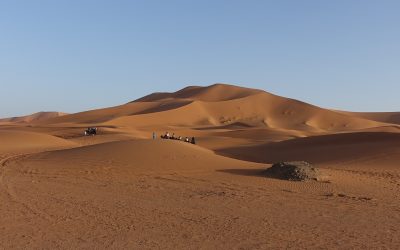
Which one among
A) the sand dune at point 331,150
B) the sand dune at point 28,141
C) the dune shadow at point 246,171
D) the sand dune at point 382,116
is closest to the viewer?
the dune shadow at point 246,171

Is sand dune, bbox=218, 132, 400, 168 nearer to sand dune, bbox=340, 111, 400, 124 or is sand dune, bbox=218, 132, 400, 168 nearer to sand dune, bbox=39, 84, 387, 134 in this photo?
sand dune, bbox=39, 84, 387, 134

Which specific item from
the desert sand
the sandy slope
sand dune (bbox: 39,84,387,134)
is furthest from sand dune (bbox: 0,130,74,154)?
sand dune (bbox: 39,84,387,134)

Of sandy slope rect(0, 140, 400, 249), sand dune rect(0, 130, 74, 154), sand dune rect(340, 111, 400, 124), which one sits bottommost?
sandy slope rect(0, 140, 400, 249)

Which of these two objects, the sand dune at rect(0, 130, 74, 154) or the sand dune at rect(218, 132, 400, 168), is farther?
the sand dune at rect(0, 130, 74, 154)

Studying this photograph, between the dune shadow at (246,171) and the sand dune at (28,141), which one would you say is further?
the sand dune at (28,141)

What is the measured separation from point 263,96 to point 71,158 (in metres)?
74.3

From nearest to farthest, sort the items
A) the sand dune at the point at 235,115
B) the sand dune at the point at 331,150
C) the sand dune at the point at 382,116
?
the sand dune at the point at 331,150 < the sand dune at the point at 235,115 < the sand dune at the point at 382,116

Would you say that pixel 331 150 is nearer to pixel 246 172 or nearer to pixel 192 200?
pixel 246 172

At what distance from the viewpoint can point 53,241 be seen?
25.3 ft

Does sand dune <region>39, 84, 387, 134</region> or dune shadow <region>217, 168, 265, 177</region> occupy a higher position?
sand dune <region>39, 84, 387, 134</region>

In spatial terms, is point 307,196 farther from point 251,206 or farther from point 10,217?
point 10,217

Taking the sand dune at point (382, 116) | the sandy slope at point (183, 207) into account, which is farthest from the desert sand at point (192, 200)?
the sand dune at point (382, 116)

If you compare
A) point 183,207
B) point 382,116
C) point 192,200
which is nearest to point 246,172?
point 192,200

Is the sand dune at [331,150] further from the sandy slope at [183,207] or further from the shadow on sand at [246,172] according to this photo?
the shadow on sand at [246,172]
